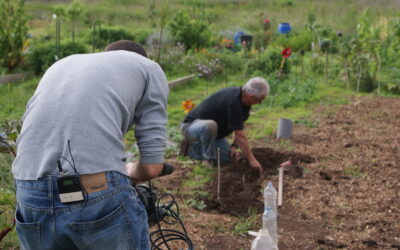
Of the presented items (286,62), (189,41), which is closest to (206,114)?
(286,62)

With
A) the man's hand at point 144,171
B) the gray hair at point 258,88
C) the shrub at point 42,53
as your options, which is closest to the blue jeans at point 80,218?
the man's hand at point 144,171

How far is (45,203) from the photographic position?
2301 mm

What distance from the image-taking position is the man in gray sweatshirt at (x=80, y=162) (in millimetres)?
2299

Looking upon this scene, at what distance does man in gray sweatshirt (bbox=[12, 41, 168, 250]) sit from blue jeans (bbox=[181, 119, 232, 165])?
3715mm

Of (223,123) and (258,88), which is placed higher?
(258,88)

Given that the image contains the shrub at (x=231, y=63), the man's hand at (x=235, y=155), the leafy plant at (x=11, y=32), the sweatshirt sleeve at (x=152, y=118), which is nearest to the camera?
the sweatshirt sleeve at (x=152, y=118)

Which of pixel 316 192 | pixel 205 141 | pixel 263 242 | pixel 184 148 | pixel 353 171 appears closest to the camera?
pixel 263 242

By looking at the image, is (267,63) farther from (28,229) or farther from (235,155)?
(28,229)

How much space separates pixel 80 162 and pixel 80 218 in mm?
248

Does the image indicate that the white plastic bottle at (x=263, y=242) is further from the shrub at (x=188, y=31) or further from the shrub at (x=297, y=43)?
the shrub at (x=297, y=43)

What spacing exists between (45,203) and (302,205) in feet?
10.9

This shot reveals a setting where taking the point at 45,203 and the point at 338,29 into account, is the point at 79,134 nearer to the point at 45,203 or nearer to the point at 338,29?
the point at 45,203

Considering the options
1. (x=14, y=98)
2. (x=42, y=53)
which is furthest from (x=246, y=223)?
(x=42, y=53)

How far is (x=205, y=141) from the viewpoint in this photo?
6293 millimetres
